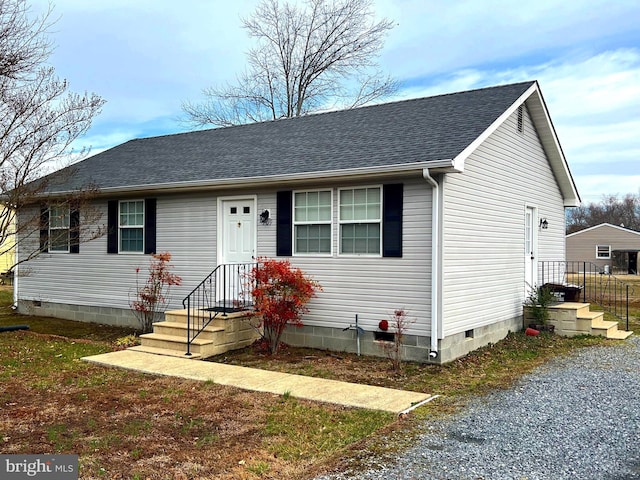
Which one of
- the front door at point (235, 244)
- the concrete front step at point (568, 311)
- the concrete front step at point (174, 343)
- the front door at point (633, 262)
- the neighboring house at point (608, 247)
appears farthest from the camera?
the neighboring house at point (608, 247)

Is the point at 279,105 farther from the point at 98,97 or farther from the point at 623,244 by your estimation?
the point at 623,244

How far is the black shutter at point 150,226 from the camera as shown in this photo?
1111 cm

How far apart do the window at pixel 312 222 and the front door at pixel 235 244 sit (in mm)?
937

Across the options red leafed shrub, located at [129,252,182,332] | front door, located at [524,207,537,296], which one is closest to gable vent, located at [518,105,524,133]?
front door, located at [524,207,537,296]

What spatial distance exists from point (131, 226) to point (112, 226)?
20.3 inches

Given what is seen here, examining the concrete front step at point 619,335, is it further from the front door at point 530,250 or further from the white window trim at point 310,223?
the white window trim at point 310,223

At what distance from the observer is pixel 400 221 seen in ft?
27.3

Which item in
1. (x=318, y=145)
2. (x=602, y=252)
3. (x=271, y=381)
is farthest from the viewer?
(x=602, y=252)

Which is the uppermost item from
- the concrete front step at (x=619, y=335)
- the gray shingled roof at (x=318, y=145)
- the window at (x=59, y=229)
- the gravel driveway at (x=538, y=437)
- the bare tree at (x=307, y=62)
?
the bare tree at (x=307, y=62)

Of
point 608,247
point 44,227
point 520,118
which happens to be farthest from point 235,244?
point 608,247

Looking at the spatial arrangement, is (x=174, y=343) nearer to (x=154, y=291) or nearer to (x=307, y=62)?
(x=154, y=291)

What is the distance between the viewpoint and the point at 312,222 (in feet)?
30.1

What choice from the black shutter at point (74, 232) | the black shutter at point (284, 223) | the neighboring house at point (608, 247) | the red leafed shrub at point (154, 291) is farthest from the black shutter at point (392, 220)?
the neighboring house at point (608, 247)

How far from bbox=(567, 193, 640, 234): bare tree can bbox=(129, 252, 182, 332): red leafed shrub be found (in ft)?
204
